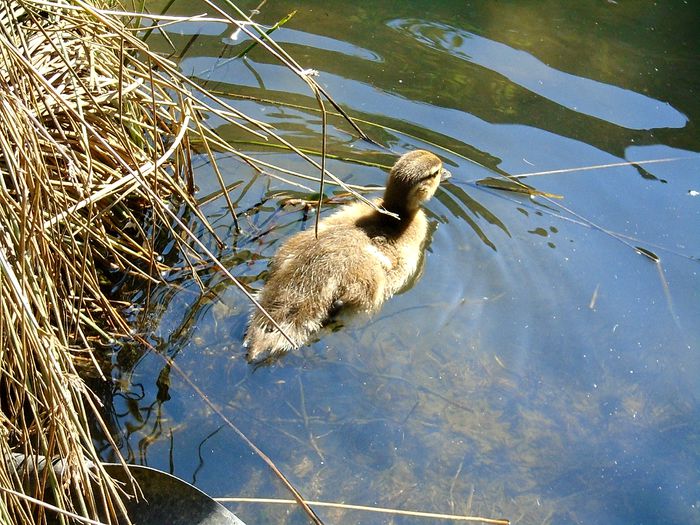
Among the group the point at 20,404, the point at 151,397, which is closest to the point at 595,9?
the point at 151,397

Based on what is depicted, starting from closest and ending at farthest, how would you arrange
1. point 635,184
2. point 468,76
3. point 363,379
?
point 363,379
point 635,184
point 468,76

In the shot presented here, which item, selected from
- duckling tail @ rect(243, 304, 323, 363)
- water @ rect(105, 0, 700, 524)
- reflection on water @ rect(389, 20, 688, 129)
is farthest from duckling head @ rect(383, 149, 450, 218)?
reflection on water @ rect(389, 20, 688, 129)

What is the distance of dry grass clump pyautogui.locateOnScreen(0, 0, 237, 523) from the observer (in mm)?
2025

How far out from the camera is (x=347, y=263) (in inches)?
134

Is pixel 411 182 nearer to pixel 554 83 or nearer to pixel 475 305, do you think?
pixel 475 305

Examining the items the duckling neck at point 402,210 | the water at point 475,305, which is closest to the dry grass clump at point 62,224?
A: the water at point 475,305

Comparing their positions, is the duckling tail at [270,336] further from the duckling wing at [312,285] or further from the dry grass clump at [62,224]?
the dry grass clump at [62,224]

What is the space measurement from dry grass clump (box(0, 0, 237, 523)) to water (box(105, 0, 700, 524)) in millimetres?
346

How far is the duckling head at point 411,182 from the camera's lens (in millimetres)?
3695

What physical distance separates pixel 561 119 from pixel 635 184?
61 centimetres

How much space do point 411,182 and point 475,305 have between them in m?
0.59

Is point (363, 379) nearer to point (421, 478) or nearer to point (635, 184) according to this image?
point (421, 478)

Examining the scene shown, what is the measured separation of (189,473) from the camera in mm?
2746

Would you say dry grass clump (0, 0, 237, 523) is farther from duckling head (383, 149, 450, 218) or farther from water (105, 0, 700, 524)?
duckling head (383, 149, 450, 218)
